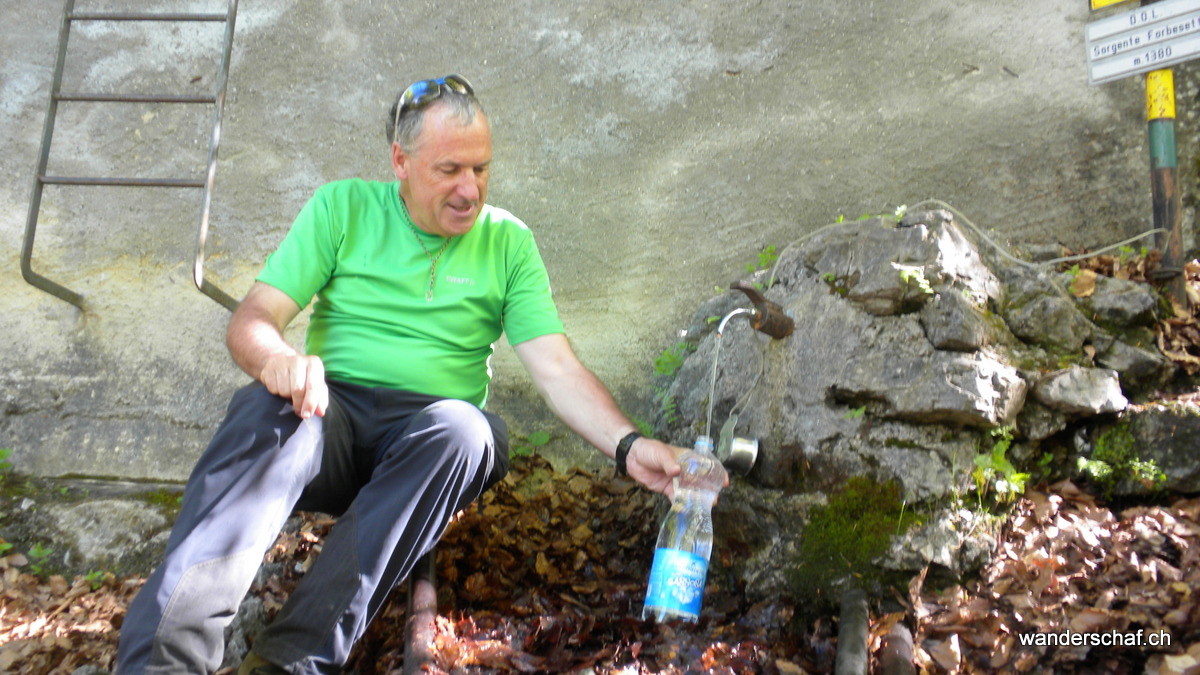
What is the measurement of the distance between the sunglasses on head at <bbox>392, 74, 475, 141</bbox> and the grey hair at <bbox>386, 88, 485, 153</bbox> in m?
0.01

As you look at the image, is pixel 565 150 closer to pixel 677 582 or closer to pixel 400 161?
pixel 400 161

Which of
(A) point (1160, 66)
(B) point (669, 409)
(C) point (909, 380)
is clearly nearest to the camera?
(C) point (909, 380)

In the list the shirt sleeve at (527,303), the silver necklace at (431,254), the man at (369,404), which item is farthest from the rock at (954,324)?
the silver necklace at (431,254)

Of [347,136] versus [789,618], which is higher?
[347,136]

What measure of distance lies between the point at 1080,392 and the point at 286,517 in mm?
2483

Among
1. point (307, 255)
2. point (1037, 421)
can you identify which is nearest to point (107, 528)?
point (307, 255)

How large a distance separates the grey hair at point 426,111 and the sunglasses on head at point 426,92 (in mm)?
11

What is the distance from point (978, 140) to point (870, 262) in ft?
4.52

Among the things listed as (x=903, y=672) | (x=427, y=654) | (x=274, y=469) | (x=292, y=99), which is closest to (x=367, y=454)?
(x=274, y=469)

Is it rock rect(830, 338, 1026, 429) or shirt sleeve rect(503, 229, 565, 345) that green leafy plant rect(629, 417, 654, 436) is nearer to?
shirt sleeve rect(503, 229, 565, 345)

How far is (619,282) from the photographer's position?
439 cm

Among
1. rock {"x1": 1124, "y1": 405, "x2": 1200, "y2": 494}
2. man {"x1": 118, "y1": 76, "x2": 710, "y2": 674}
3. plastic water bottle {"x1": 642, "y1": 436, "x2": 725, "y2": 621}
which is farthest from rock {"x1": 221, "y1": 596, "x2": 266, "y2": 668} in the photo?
rock {"x1": 1124, "y1": 405, "x2": 1200, "y2": 494}

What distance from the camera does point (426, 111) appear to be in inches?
122

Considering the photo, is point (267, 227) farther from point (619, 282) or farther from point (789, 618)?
point (789, 618)
